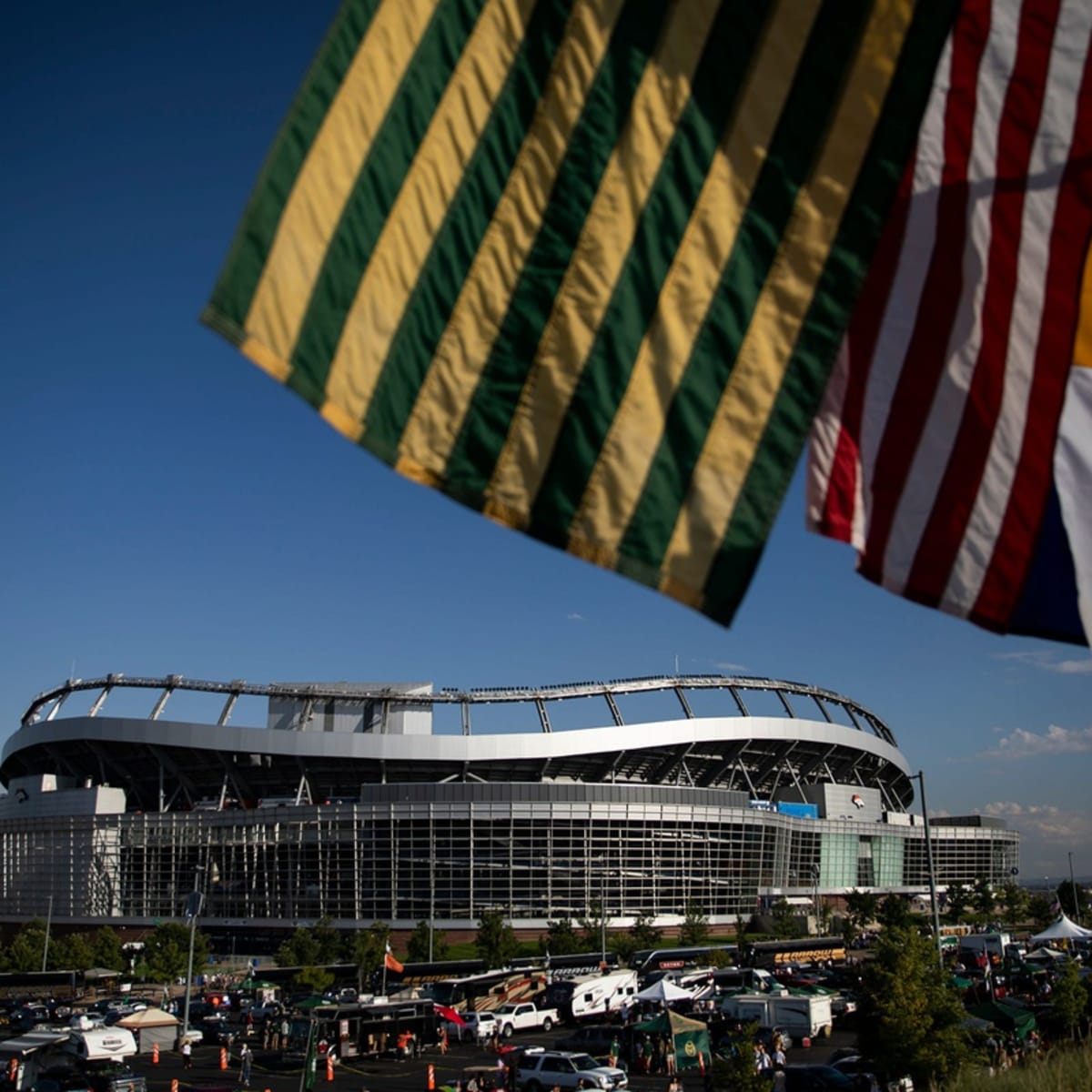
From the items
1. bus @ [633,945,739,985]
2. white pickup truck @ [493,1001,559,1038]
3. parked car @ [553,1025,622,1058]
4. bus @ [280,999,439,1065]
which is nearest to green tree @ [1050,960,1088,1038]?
parked car @ [553,1025,622,1058]

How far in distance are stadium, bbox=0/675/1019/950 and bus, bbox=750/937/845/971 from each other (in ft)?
40.6

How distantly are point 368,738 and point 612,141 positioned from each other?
7953cm

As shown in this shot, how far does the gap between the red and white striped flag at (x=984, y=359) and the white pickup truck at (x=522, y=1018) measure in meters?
37.6

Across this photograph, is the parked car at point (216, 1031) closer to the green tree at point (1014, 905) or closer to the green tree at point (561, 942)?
the green tree at point (561, 942)

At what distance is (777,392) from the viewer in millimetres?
6047

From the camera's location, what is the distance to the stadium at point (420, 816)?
72750 mm

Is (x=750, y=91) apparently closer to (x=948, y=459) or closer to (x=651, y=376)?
(x=651, y=376)

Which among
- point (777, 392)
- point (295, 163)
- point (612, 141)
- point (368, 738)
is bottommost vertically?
point (368, 738)

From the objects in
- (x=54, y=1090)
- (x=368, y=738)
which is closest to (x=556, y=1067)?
(x=54, y=1090)

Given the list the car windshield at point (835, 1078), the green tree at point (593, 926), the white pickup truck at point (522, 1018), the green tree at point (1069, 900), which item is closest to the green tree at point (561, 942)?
the green tree at point (593, 926)

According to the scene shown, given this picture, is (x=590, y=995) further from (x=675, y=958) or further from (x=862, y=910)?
(x=862, y=910)

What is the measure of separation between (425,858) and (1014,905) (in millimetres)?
52736

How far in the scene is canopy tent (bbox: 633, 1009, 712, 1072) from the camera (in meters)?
32.0

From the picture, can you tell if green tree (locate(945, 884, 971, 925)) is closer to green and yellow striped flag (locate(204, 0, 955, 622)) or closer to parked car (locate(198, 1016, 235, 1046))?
parked car (locate(198, 1016, 235, 1046))
